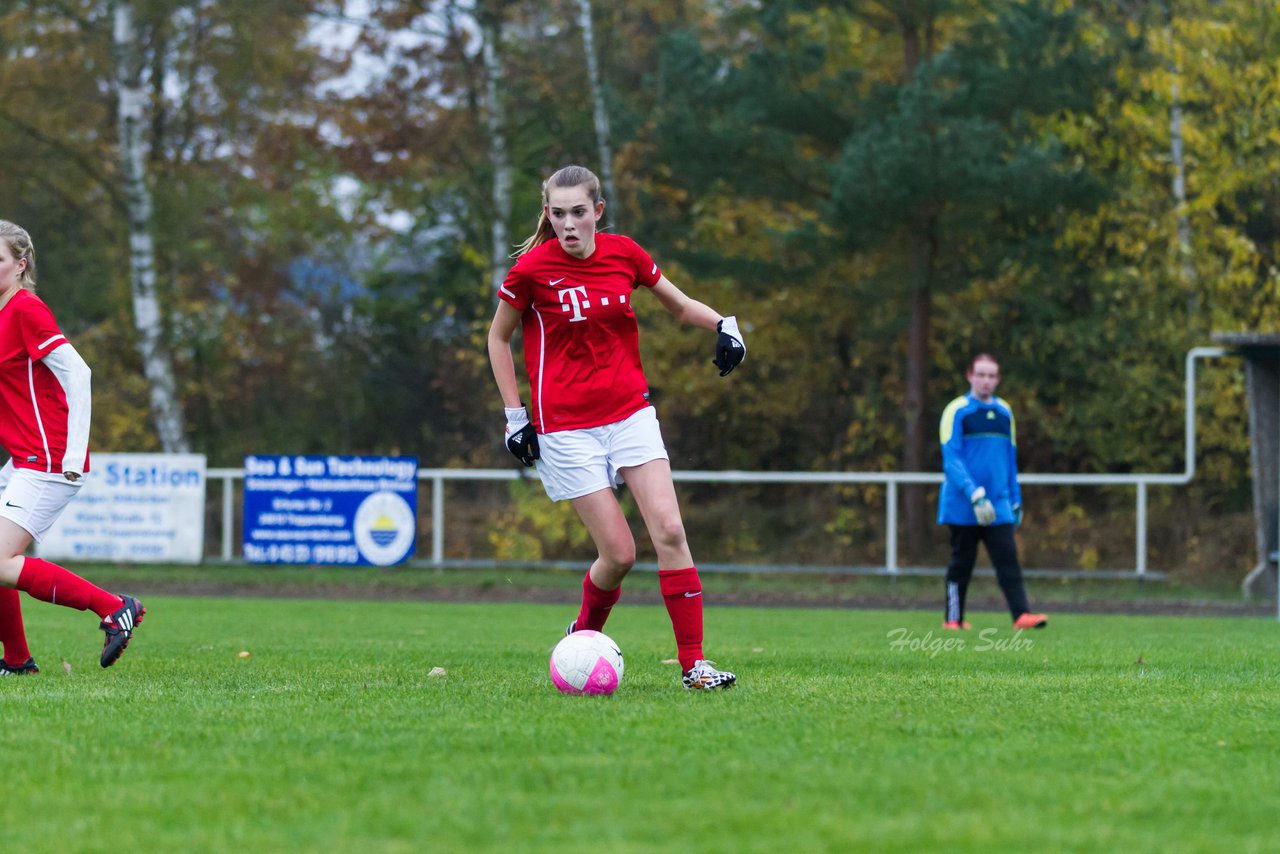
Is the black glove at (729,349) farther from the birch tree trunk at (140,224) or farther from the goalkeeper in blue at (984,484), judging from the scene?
the birch tree trunk at (140,224)

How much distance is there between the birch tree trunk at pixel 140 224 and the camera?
76.5ft

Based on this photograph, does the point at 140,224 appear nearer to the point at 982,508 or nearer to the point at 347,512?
the point at 347,512

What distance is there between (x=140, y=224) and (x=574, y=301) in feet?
63.6

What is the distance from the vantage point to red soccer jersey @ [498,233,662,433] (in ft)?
21.1

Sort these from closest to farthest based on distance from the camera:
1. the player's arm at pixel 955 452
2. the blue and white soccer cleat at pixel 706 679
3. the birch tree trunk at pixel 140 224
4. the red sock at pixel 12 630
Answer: the blue and white soccer cleat at pixel 706 679, the red sock at pixel 12 630, the player's arm at pixel 955 452, the birch tree trunk at pixel 140 224

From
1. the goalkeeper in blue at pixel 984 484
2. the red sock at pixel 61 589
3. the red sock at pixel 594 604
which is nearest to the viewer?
the red sock at pixel 594 604

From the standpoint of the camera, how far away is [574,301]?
252 inches

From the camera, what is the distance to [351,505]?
1970cm

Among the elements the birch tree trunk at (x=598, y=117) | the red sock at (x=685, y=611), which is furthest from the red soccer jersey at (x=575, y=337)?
the birch tree trunk at (x=598, y=117)

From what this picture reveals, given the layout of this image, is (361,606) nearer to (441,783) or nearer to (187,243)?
(441,783)

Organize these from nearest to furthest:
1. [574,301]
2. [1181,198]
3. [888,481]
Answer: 1. [574,301]
2. [888,481]
3. [1181,198]

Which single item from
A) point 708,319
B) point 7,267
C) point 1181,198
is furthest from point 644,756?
point 1181,198

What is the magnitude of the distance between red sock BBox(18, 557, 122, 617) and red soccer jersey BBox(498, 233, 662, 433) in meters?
2.31

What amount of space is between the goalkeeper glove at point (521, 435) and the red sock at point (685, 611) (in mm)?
719
